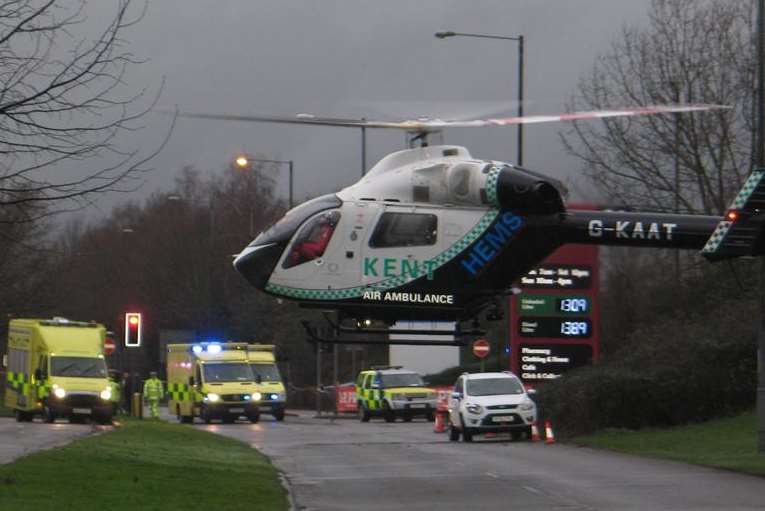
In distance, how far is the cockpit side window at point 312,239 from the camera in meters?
20.0

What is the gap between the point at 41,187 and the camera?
15.2m

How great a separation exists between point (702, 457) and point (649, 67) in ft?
57.7

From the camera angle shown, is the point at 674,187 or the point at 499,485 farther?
the point at 674,187

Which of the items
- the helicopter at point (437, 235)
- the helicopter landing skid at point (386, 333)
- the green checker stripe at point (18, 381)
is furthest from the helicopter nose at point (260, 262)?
the green checker stripe at point (18, 381)

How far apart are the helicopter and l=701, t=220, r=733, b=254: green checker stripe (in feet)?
0.04

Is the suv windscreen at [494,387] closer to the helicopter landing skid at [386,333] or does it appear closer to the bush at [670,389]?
the bush at [670,389]

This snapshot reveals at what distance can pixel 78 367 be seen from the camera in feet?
135

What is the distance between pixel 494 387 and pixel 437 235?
52.4ft

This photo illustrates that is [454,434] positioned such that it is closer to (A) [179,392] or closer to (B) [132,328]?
(B) [132,328]

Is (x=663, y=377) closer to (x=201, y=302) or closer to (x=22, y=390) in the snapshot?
(x=22, y=390)

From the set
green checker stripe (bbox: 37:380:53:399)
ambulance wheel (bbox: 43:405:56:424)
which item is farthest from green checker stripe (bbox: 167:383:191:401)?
green checker stripe (bbox: 37:380:53:399)

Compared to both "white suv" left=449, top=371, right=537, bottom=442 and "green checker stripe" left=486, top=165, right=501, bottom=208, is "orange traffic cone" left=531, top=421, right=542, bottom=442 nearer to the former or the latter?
"white suv" left=449, top=371, right=537, bottom=442

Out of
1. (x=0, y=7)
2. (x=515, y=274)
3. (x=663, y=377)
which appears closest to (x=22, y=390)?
(x=663, y=377)

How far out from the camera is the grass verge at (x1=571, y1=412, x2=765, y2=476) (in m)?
26.0
